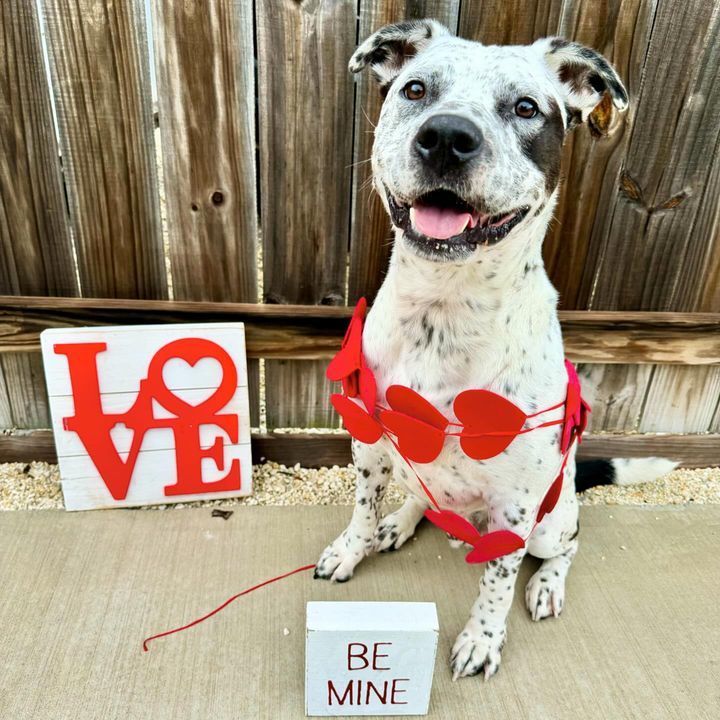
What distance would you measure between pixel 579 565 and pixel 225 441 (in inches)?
56.8

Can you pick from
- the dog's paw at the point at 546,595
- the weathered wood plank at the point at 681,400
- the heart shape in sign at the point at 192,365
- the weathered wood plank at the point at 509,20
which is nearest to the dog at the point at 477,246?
the dog's paw at the point at 546,595

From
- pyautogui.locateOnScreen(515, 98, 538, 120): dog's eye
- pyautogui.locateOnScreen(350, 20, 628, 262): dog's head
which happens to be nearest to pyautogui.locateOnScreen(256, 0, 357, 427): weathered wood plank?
pyautogui.locateOnScreen(350, 20, 628, 262): dog's head

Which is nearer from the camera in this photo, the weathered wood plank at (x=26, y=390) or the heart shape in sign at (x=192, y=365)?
the heart shape in sign at (x=192, y=365)

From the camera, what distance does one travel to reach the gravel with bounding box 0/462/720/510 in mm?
2479

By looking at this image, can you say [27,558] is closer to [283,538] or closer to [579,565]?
[283,538]

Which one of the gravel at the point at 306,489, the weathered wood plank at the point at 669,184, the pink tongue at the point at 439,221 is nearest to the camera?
the pink tongue at the point at 439,221

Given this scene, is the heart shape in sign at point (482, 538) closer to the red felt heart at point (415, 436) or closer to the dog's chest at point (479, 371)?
the dog's chest at point (479, 371)

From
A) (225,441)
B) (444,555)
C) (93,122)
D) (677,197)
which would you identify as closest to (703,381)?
(677,197)

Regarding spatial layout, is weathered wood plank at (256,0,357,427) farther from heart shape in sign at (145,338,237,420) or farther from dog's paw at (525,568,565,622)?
dog's paw at (525,568,565,622)

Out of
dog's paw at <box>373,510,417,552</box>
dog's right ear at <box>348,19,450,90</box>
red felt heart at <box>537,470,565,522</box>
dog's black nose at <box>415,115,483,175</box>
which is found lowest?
dog's paw at <box>373,510,417,552</box>

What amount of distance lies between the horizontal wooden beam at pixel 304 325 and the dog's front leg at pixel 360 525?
59 cm

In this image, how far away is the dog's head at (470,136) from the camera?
4.32ft

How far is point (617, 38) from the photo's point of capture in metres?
2.05

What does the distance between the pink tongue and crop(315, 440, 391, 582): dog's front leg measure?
2.85 ft
